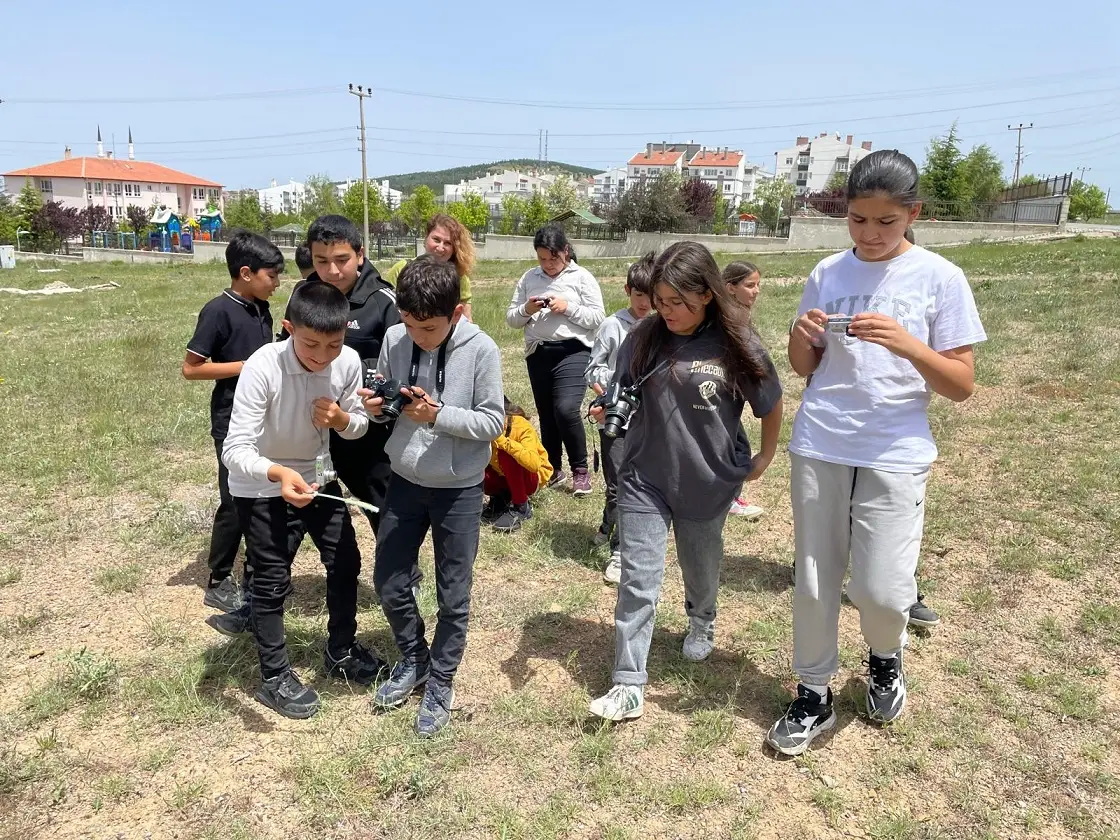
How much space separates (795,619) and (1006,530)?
2.69m

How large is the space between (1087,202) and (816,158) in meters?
59.5

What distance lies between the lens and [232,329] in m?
3.65

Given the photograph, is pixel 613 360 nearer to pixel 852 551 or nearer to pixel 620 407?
pixel 620 407

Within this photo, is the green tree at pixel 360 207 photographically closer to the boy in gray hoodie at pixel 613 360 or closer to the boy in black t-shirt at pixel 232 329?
the boy in gray hoodie at pixel 613 360

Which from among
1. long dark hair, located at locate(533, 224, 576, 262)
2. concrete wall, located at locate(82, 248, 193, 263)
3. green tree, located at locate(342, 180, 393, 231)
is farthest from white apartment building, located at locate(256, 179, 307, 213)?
long dark hair, located at locate(533, 224, 576, 262)

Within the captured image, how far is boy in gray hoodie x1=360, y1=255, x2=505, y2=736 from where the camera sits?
9.29ft

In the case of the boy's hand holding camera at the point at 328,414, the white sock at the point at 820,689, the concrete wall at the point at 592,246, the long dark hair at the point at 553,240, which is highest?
the concrete wall at the point at 592,246

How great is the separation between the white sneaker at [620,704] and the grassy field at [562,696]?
87 millimetres

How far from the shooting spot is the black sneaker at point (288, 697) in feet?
10.2

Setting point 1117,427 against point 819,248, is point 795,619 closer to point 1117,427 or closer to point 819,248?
point 1117,427

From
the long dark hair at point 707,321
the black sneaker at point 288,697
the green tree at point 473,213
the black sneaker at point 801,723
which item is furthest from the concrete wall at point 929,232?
the black sneaker at point 288,697

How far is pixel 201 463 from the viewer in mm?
6473

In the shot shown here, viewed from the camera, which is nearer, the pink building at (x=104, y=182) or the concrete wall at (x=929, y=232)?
the concrete wall at (x=929, y=232)

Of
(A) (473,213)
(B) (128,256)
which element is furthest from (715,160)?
(B) (128,256)
